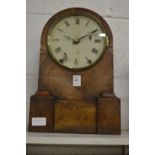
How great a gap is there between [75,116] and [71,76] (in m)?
0.16

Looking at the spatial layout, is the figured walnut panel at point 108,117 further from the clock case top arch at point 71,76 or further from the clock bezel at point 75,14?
the clock bezel at point 75,14

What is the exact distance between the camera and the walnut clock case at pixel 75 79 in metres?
1.00

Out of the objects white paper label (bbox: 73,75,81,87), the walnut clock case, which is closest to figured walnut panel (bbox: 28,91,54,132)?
the walnut clock case

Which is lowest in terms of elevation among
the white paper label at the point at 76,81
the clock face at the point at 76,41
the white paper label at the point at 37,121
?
the white paper label at the point at 37,121

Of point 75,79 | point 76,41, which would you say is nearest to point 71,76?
point 75,79

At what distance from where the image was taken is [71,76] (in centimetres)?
104

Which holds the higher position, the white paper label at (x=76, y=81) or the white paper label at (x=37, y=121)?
the white paper label at (x=76, y=81)

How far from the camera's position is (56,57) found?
3.47 feet

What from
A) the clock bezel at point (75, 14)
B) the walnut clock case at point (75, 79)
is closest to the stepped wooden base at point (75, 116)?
the walnut clock case at point (75, 79)

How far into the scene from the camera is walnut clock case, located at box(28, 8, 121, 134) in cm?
100

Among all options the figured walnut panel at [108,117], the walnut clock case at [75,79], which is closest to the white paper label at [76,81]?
the walnut clock case at [75,79]

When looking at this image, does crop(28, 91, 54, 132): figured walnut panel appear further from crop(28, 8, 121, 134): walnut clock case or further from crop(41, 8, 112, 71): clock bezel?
crop(41, 8, 112, 71): clock bezel

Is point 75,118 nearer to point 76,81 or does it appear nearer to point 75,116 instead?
point 75,116
